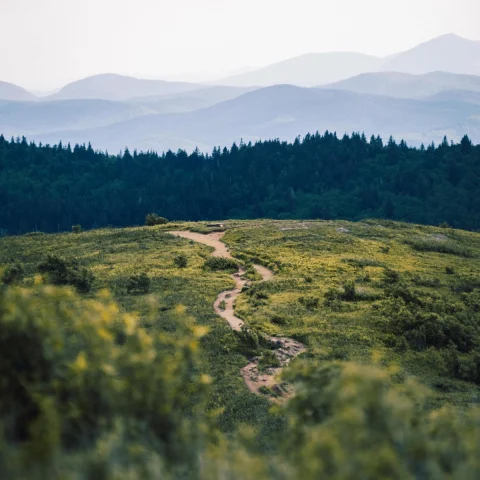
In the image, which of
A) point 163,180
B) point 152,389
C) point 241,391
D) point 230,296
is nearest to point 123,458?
point 152,389

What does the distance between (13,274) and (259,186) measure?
10914 cm

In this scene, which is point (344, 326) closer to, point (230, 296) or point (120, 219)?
point (230, 296)

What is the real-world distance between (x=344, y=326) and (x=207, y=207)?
116485 mm

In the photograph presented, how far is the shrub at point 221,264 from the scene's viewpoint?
4869 cm

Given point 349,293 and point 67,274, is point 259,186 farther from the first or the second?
point 349,293

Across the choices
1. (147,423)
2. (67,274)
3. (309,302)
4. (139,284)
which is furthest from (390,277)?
(147,423)

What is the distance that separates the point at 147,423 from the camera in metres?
8.48

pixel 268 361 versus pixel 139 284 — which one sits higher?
pixel 139 284

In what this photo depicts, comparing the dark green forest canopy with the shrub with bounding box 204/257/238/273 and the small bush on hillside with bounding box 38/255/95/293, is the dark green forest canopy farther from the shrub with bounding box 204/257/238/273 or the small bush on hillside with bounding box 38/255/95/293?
the small bush on hillside with bounding box 38/255/95/293

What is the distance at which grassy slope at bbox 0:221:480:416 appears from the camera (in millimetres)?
26466

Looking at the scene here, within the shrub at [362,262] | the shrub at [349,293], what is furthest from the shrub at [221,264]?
the shrub at [349,293]

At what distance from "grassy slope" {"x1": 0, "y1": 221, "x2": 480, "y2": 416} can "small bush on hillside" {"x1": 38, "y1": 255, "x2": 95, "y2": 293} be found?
1142 mm

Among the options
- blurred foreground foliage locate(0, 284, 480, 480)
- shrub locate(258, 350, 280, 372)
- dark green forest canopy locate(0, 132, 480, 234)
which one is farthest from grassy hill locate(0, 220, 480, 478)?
dark green forest canopy locate(0, 132, 480, 234)

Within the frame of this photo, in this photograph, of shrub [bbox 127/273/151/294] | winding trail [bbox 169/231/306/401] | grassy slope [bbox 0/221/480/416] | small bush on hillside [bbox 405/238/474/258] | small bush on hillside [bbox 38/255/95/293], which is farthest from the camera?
small bush on hillside [bbox 405/238/474/258]
